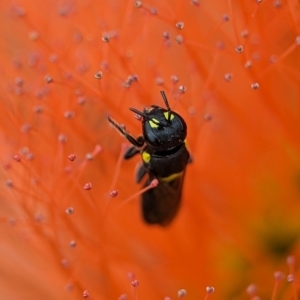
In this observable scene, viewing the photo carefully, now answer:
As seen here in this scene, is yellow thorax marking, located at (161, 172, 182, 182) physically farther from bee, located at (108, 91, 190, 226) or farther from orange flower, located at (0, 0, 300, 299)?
orange flower, located at (0, 0, 300, 299)

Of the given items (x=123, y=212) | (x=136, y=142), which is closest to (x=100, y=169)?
(x=123, y=212)

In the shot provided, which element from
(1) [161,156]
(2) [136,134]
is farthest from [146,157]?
(2) [136,134]

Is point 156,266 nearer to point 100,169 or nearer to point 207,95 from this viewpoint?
point 100,169

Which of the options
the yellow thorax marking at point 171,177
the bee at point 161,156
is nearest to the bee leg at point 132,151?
the bee at point 161,156

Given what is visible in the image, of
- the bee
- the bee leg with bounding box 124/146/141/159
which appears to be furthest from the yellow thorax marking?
the bee leg with bounding box 124/146/141/159

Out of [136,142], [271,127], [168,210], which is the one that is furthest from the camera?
[271,127]

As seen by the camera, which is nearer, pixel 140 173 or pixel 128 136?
pixel 128 136

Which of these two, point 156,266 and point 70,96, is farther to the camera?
point 156,266

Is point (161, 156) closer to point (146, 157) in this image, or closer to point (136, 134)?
point (146, 157)
